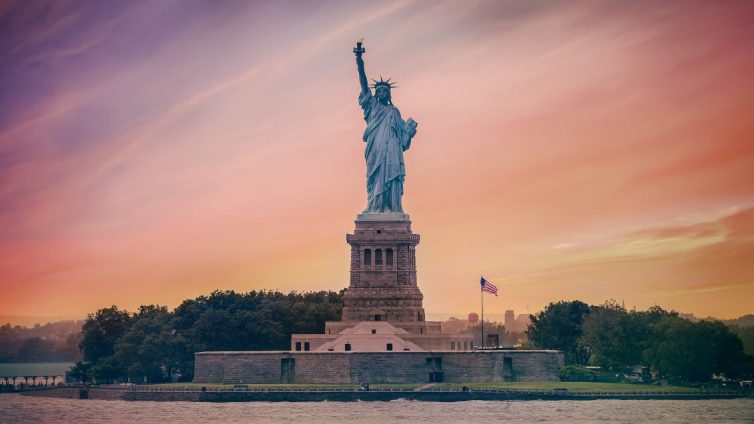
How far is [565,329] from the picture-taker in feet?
417

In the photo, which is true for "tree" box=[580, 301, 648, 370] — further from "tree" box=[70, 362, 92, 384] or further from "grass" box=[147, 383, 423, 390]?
"tree" box=[70, 362, 92, 384]

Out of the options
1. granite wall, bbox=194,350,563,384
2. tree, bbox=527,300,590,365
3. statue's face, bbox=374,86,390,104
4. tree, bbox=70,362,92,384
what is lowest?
granite wall, bbox=194,350,563,384

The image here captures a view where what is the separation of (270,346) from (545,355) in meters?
25.5

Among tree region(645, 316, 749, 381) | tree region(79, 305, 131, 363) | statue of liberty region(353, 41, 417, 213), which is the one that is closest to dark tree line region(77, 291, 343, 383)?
tree region(79, 305, 131, 363)

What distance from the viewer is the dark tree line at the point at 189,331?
110m

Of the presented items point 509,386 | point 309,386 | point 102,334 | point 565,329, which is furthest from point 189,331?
point 565,329

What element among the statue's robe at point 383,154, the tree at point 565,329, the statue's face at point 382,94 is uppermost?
the statue's face at point 382,94

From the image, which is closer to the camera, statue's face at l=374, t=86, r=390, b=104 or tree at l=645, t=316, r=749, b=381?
tree at l=645, t=316, r=749, b=381

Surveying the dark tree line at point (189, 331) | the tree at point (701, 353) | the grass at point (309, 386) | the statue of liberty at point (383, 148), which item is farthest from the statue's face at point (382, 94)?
the tree at point (701, 353)

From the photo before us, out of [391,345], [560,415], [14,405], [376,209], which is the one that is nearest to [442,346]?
[391,345]

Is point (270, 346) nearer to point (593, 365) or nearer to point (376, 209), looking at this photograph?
point (376, 209)

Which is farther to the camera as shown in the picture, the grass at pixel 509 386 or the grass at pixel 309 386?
the grass at pixel 309 386

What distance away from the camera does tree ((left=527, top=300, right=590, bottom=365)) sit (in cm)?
12581

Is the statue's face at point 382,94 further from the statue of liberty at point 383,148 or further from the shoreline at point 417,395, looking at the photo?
the shoreline at point 417,395
